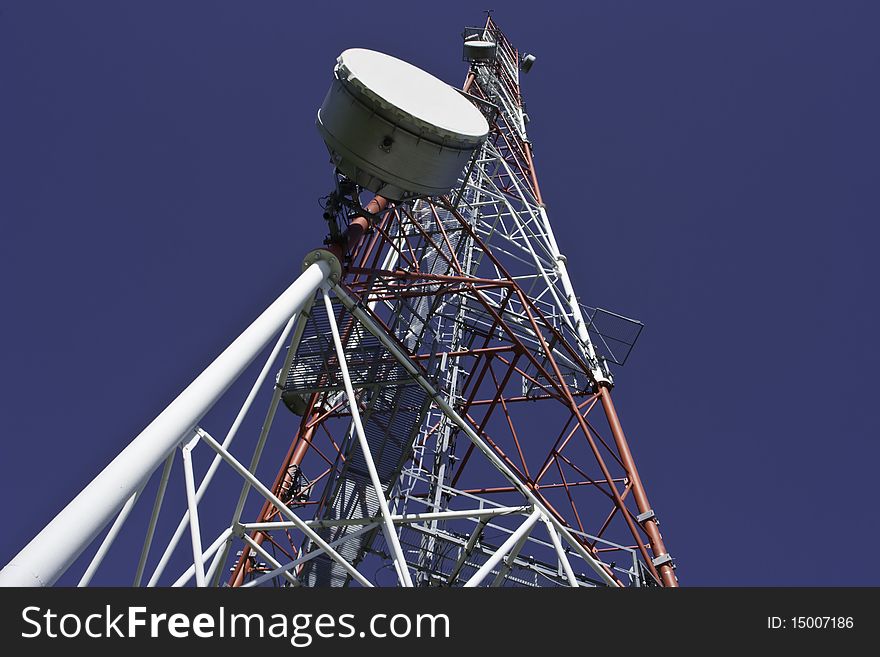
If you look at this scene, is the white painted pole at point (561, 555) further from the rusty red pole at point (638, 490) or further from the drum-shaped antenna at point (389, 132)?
the drum-shaped antenna at point (389, 132)

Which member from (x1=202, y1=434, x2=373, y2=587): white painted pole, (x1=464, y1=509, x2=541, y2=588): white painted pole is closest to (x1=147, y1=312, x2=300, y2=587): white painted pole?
(x1=202, y1=434, x2=373, y2=587): white painted pole

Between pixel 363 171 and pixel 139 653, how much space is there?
10.0 m

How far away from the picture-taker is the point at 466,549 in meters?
17.3

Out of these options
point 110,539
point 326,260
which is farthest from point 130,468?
point 326,260

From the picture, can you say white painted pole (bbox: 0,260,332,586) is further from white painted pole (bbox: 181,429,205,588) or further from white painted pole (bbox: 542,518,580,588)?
white painted pole (bbox: 542,518,580,588)

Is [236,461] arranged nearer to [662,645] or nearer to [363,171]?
[363,171]

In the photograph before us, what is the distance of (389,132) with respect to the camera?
15.8 metres

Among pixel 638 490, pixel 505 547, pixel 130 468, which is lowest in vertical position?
pixel 130 468

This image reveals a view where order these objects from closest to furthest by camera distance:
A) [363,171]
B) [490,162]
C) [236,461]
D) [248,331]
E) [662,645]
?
[662,645] → [248,331] → [236,461] → [363,171] → [490,162]

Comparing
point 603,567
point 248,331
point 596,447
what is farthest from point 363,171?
point 603,567

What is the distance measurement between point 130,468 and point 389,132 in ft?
26.2

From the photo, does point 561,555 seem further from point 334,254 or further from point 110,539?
point 110,539

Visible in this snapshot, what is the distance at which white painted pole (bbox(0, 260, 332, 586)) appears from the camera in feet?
30.5

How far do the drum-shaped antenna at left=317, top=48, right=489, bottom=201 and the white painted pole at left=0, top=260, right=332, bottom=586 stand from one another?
3277 millimetres
